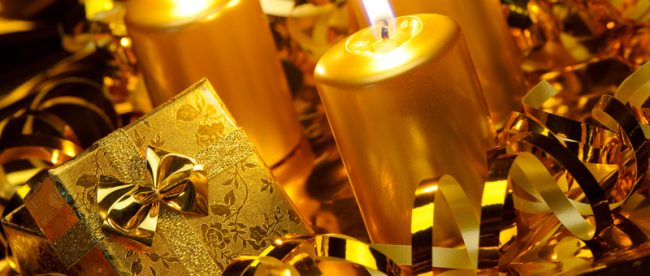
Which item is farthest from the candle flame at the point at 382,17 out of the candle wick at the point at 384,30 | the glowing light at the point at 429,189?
the glowing light at the point at 429,189

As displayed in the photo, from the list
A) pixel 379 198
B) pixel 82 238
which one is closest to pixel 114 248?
pixel 82 238

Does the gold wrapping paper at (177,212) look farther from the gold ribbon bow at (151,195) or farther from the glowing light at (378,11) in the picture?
the glowing light at (378,11)

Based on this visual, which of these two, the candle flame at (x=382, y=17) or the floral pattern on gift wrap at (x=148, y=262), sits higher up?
the candle flame at (x=382, y=17)

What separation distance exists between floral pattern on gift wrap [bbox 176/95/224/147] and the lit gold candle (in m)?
0.16

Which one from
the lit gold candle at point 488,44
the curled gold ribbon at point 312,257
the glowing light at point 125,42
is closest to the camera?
the curled gold ribbon at point 312,257

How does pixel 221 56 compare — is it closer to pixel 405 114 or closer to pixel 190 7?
pixel 190 7

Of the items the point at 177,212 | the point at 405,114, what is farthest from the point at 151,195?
the point at 405,114

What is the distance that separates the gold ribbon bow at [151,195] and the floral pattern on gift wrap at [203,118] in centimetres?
3

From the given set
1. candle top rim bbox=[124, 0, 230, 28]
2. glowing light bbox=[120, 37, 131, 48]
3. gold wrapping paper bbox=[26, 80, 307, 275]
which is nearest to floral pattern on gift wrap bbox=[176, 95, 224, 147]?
gold wrapping paper bbox=[26, 80, 307, 275]

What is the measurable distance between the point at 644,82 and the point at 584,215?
0.10m

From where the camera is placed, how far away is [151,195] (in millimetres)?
566

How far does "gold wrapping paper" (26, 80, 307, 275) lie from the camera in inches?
22.2

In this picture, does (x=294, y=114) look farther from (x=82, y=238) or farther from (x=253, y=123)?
(x=82, y=238)

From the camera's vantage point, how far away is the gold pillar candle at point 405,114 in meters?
0.54
